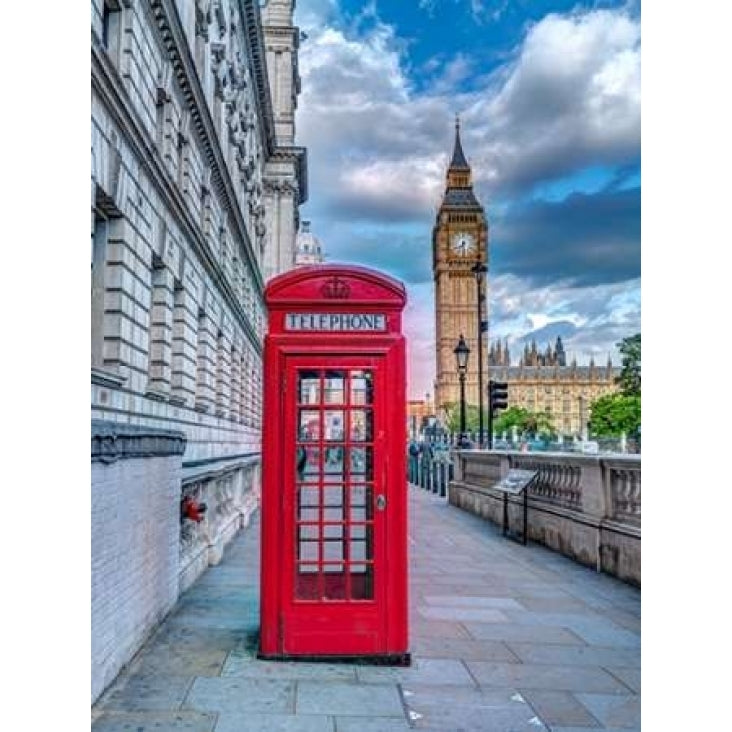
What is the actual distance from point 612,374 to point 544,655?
589ft

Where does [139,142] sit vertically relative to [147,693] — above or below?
above

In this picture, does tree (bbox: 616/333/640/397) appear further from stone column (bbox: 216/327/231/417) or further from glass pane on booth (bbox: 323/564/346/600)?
glass pane on booth (bbox: 323/564/346/600)

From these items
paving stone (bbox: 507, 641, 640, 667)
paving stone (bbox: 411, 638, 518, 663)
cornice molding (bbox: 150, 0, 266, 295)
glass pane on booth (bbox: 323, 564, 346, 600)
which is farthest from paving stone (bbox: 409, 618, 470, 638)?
cornice molding (bbox: 150, 0, 266, 295)

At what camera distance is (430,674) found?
633cm

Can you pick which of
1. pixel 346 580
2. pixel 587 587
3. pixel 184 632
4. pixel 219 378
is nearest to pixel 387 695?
pixel 346 580

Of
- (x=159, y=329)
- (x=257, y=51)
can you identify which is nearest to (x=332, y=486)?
(x=159, y=329)

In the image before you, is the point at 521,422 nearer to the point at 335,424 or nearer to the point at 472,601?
the point at 472,601

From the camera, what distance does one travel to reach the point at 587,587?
10.0 m

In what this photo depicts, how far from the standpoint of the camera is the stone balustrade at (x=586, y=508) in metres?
10.1

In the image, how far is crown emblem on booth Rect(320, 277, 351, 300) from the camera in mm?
6660

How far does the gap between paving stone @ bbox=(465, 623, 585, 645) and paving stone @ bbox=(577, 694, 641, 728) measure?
1.57 m

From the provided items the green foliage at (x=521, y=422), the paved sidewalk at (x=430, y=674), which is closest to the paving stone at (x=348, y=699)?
the paved sidewalk at (x=430, y=674)

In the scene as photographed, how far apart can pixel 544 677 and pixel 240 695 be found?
2.15 meters
